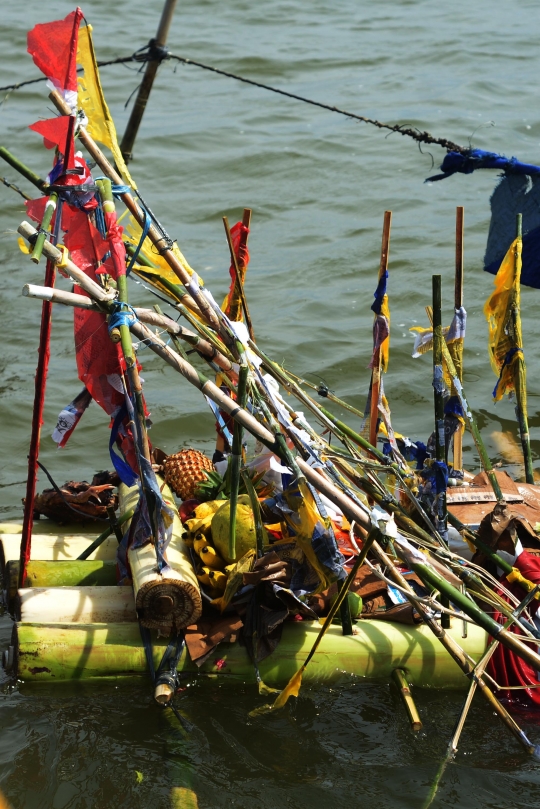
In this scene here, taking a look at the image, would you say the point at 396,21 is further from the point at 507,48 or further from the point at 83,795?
the point at 83,795

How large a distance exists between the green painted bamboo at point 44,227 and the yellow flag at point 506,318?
7.86 feet

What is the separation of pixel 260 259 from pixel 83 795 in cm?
704

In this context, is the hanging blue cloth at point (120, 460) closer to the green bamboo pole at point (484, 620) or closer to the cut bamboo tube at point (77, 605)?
the cut bamboo tube at point (77, 605)

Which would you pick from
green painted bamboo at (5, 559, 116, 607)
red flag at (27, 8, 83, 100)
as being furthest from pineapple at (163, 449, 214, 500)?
red flag at (27, 8, 83, 100)

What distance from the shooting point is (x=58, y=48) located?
154 inches

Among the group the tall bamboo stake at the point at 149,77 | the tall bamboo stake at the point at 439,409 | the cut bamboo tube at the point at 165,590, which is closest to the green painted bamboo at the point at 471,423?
the tall bamboo stake at the point at 439,409

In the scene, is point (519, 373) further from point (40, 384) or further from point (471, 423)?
point (40, 384)

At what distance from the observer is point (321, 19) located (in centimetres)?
1623

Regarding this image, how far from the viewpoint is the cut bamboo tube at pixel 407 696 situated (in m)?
3.80

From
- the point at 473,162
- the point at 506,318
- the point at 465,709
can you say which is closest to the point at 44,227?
the point at 465,709

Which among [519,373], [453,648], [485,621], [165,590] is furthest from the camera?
[519,373]

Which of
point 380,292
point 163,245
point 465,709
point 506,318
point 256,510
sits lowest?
point 465,709

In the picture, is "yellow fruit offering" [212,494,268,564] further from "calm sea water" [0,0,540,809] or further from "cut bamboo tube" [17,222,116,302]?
"cut bamboo tube" [17,222,116,302]

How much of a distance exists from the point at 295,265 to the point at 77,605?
20.9ft
